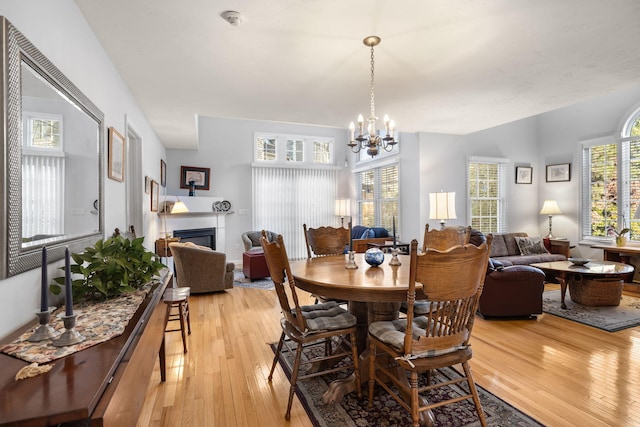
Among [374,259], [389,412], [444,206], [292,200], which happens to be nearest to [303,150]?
[292,200]

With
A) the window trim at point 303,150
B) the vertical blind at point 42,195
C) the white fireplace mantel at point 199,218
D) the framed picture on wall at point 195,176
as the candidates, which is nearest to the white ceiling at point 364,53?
the vertical blind at point 42,195

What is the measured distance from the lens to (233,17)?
83.4 inches

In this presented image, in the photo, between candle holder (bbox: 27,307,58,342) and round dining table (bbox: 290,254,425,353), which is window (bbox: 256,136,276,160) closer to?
round dining table (bbox: 290,254,425,353)

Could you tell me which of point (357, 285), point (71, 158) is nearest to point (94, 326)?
point (71, 158)

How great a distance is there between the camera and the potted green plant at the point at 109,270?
59.9 inches

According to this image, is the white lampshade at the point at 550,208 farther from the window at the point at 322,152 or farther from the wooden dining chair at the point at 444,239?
the window at the point at 322,152

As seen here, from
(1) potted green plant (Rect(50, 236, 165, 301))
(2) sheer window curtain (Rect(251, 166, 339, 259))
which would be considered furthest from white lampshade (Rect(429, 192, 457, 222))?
(1) potted green plant (Rect(50, 236, 165, 301))

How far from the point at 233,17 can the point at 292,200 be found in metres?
5.59

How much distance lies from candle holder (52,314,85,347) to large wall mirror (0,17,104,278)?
0.30m

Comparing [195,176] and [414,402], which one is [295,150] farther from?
[414,402]

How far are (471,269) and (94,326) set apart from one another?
5.44 ft

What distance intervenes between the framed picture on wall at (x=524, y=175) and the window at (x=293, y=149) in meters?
3.94

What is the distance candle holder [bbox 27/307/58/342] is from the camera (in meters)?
1.10

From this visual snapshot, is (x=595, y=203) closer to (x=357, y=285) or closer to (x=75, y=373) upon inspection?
(x=357, y=285)
